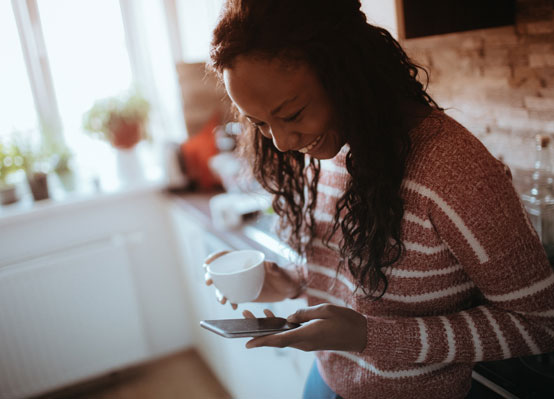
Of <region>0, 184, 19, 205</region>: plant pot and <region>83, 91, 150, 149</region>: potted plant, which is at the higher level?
<region>83, 91, 150, 149</region>: potted plant

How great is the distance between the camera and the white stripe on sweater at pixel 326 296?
0.88 metres

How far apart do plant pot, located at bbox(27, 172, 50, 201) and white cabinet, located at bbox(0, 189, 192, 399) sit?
0.10 metres

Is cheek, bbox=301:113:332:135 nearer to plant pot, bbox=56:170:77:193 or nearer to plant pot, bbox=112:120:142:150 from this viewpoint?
plant pot, bbox=112:120:142:150

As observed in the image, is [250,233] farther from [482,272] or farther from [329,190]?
[482,272]

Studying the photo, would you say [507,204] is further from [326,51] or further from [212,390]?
[212,390]

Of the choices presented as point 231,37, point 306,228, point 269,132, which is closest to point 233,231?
point 306,228

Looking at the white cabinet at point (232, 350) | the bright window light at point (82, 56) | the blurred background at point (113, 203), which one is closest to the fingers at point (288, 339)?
the white cabinet at point (232, 350)

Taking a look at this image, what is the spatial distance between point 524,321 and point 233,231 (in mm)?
1077

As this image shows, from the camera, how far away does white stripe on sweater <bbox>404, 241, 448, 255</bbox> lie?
0.69 metres

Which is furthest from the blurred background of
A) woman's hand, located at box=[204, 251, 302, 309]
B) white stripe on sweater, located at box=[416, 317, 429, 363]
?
white stripe on sweater, located at box=[416, 317, 429, 363]

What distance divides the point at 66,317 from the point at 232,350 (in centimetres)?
89

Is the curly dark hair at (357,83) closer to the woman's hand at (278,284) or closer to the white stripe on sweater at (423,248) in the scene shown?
the white stripe on sweater at (423,248)

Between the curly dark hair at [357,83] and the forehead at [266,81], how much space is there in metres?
0.01

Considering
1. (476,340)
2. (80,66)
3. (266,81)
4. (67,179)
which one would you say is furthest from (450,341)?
(80,66)
